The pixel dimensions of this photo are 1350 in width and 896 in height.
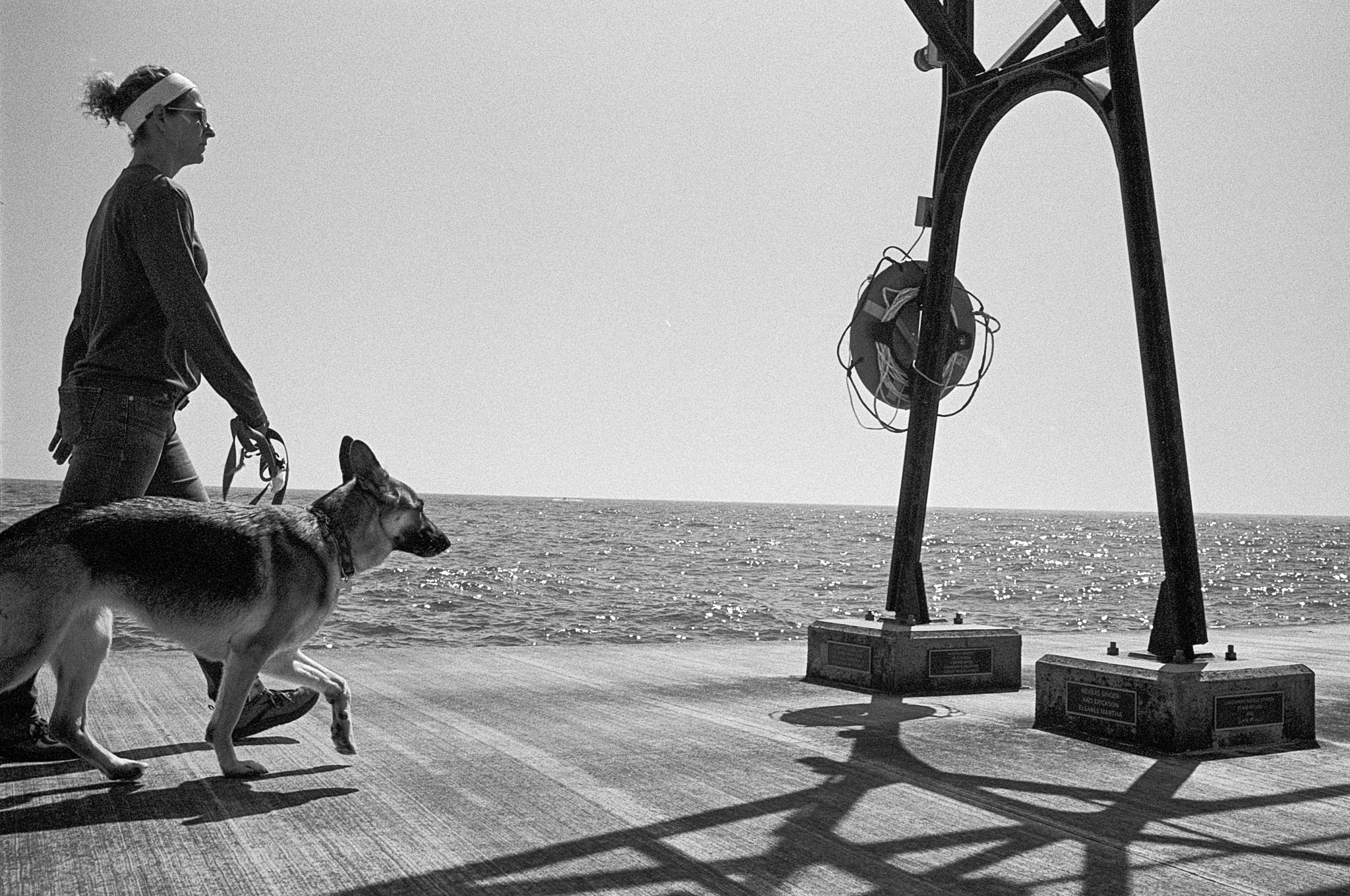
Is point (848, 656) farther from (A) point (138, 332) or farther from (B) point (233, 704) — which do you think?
(A) point (138, 332)

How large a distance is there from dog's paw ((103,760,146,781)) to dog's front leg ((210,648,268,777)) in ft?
0.89

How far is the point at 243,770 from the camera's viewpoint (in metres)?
4.20

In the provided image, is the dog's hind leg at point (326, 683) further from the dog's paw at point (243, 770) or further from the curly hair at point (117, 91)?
the curly hair at point (117, 91)

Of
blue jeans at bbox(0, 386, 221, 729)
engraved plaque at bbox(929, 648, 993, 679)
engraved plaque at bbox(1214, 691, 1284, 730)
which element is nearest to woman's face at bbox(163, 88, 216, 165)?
blue jeans at bbox(0, 386, 221, 729)

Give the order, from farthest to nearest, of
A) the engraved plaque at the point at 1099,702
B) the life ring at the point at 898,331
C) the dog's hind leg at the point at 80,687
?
the life ring at the point at 898,331
the engraved plaque at the point at 1099,702
the dog's hind leg at the point at 80,687

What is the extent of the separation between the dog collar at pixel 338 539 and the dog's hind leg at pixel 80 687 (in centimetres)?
81

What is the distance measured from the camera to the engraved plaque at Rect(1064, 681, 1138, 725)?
208 inches

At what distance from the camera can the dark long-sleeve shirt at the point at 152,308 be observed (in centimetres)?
436

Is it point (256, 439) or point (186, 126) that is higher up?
point (186, 126)

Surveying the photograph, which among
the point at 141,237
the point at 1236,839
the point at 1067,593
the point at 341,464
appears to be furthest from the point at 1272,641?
the point at 1067,593

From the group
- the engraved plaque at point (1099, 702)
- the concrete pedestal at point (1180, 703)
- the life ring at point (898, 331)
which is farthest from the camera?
the life ring at point (898, 331)

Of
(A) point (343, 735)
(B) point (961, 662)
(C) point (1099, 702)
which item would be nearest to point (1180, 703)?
(C) point (1099, 702)

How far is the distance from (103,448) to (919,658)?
455 cm

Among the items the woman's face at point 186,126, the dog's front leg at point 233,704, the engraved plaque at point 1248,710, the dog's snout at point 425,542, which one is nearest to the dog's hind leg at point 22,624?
the dog's front leg at point 233,704
